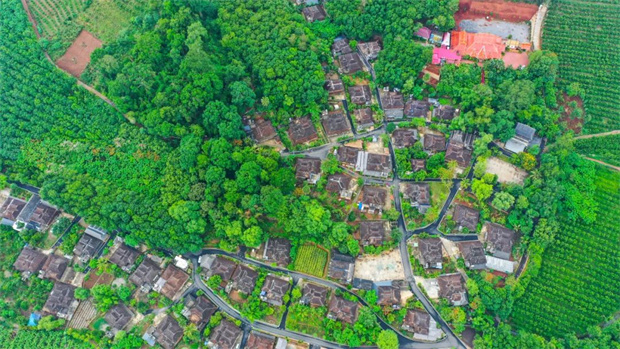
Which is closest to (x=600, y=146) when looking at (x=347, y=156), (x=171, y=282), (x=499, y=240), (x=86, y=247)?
(x=499, y=240)

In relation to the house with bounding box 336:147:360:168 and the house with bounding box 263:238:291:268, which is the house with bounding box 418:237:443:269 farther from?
the house with bounding box 263:238:291:268

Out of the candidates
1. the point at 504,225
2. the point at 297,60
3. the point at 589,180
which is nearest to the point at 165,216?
the point at 297,60

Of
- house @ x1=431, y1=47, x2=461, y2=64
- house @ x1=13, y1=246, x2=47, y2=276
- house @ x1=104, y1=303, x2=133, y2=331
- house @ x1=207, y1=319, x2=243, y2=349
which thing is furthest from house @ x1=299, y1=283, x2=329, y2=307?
house @ x1=431, y1=47, x2=461, y2=64

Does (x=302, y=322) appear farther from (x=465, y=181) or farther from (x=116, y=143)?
(x=116, y=143)

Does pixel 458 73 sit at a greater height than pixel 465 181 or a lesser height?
greater

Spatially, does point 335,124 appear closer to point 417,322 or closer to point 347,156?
point 347,156

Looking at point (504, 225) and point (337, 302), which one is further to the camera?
point (504, 225)

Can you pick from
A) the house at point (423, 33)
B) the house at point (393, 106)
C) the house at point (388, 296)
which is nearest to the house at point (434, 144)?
the house at point (393, 106)
